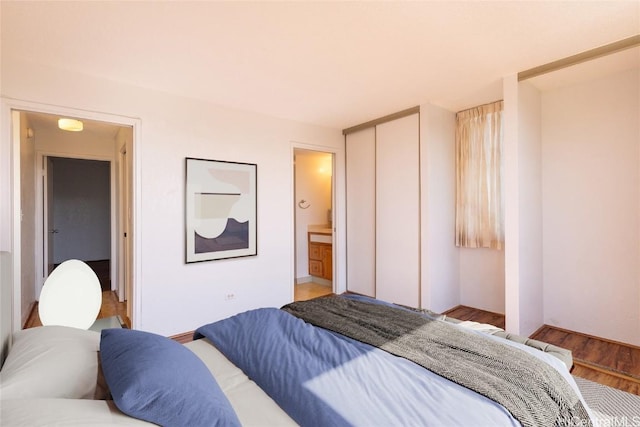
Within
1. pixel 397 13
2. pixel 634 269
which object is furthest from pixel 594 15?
pixel 634 269

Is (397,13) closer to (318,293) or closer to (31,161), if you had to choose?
(318,293)

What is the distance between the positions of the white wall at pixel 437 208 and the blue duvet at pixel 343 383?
86.6 inches

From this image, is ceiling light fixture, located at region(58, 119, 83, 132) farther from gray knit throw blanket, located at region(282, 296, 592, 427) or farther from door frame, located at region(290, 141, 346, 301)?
gray knit throw blanket, located at region(282, 296, 592, 427)

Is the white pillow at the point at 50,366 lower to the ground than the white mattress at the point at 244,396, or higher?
higher

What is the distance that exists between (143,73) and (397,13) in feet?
7.20

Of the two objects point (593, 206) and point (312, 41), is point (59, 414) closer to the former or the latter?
point (312, 41)

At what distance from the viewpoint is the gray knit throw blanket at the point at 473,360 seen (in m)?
1.19

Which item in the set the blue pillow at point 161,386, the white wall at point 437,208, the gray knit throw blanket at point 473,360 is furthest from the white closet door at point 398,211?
the blue pillow at point 161,386

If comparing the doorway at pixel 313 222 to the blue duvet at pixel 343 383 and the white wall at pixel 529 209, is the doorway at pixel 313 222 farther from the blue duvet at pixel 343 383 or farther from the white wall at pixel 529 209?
the blue duvet at pixel 343 383

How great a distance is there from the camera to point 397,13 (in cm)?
196

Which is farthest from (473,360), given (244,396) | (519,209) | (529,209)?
(529,209)

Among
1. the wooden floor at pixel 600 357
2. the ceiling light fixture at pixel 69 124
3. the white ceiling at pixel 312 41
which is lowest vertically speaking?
the wooden floor at pixel 600 357

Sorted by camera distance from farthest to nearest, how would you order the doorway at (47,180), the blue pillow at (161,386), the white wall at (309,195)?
the white wall at (309,195) → the doorway at (47,180) → the blue pillow at (161,386)

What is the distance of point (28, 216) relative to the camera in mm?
3664
